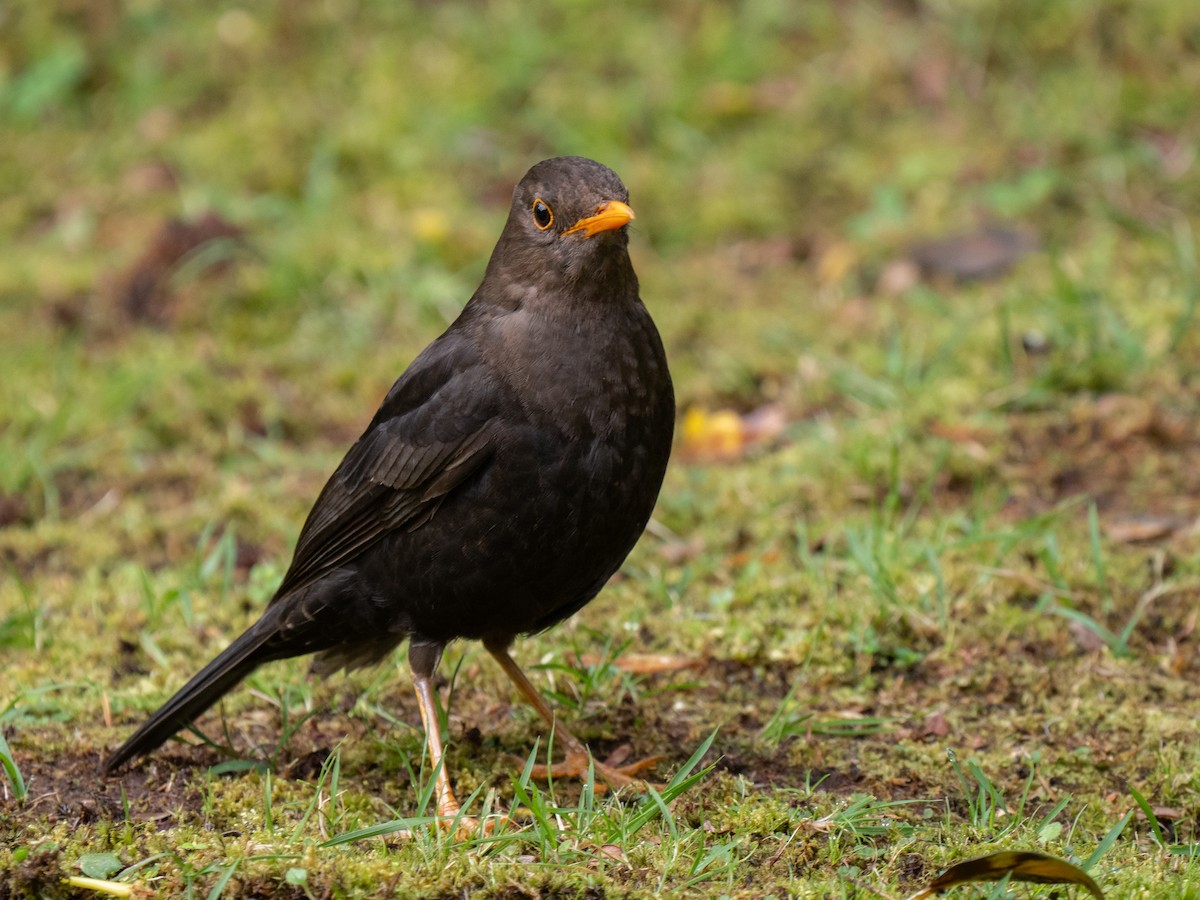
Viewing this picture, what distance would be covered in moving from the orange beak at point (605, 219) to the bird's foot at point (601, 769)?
144 cm

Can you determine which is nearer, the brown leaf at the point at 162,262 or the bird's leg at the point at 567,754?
the bird's leg at the point at 567,754

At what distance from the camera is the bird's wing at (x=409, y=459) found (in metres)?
4.13

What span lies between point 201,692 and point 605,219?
176 cm

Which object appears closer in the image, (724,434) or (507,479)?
(507,479)

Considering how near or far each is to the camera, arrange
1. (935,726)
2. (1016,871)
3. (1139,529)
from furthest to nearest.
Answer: (1139,529) < (935,726) < (1016,871)

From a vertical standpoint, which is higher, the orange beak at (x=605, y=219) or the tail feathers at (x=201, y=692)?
the orange beak at (x=605, y=219)

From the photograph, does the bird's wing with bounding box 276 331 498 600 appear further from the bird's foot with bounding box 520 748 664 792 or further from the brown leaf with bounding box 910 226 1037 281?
the brown leaf with bounding box 910 226 1037 281

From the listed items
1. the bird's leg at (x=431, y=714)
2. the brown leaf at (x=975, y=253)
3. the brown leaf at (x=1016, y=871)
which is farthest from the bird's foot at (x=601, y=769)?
the brown leaf at (x=975, y=253)

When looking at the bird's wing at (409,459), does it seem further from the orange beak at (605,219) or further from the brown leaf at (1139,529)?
the brown leaf at (1139,529)

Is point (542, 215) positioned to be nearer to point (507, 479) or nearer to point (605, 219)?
point (605, 219)

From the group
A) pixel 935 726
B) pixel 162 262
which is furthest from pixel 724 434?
pixel 162 262

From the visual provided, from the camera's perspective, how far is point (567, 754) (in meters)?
4.32

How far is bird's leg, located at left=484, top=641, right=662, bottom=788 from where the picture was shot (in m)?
4.17

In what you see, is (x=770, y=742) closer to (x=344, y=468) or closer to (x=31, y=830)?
(x=344, y=468)
